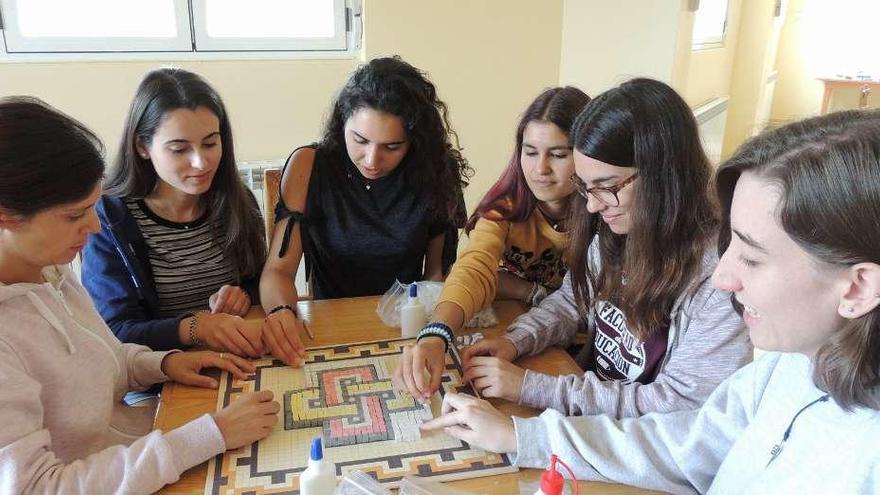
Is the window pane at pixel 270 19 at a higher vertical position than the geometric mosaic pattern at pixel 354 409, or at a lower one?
higher

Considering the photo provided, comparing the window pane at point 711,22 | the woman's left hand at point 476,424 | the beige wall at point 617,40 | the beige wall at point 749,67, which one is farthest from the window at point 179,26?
the beige wall at point 749,67

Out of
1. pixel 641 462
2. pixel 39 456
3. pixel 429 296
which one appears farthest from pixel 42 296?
pixel 641 462

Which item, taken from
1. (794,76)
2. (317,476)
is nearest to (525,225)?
(317,476)

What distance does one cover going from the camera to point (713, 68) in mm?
4230

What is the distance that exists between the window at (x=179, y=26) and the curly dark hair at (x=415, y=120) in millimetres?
1173

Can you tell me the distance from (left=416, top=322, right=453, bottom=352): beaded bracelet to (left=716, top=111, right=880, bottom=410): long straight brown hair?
2.15ft

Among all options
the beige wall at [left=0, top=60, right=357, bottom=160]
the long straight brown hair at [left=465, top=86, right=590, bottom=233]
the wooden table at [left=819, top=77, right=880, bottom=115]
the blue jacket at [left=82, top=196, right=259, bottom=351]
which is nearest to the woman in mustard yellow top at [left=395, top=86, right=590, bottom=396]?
the long straight brown hair at [left=465, top=86, right=590, bottom=233]

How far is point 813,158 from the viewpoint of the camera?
703 mm

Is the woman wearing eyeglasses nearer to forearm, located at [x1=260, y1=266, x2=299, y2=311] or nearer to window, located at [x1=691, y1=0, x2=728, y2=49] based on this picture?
forearm, located at [x1=260, y1=266, x2=299, y2=311]

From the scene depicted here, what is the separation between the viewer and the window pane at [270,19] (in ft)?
8.70

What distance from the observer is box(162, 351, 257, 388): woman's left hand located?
45.4 inches

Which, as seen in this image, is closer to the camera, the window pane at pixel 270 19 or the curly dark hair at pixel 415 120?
the curly dark hair at pixel 415 120

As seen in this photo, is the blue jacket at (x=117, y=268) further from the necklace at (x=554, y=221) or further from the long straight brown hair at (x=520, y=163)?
the necklace at (x=554, y=221)

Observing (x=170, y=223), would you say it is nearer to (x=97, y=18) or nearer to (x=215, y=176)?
(x=215, y=176)
